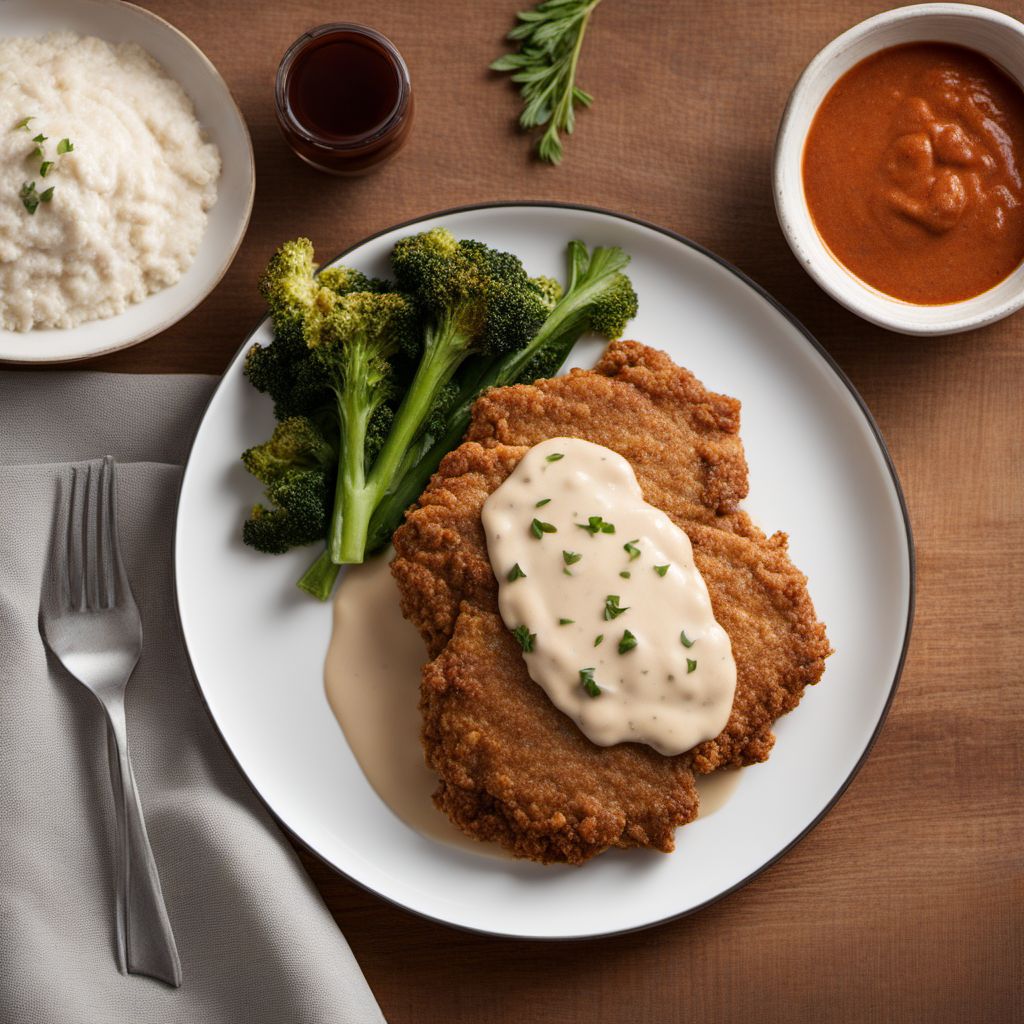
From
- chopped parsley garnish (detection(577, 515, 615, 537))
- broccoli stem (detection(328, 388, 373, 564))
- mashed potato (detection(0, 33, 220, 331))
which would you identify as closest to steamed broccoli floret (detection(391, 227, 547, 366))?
broccoli stem (detection(328, 388, 373, 564))

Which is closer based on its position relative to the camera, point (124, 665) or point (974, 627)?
point (124, 665)

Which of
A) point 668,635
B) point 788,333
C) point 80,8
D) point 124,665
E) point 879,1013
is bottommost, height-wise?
point 879,1013

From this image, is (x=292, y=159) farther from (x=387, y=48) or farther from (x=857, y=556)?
(x=857, y=556)

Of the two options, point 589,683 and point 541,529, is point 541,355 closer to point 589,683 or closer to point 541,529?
point 541,529

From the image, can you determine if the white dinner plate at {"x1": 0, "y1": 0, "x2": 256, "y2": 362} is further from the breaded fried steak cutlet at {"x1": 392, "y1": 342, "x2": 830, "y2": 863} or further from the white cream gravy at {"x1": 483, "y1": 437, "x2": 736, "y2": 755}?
the white cream gravy at {"x1": 483, "y1": 437, "x2": 736, "y2": 755}

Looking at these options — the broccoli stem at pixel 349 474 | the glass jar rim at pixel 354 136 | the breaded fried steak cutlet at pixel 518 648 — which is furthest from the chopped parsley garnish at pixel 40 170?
the breaded fried steak cutlet at pixel 518 648

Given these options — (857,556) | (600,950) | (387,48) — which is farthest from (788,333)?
(600,950)

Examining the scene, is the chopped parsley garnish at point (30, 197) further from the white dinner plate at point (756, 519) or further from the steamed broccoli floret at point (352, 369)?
the steamed broccoli floret at point (352, 369)
